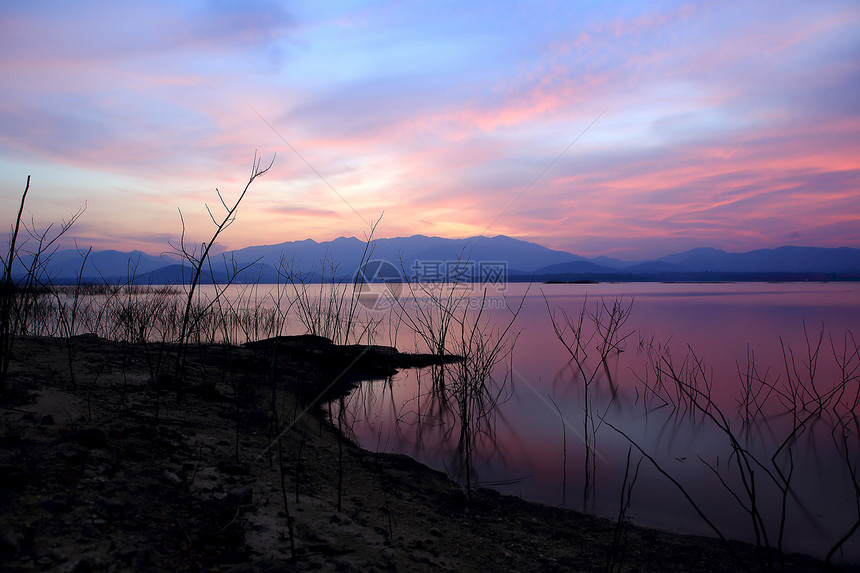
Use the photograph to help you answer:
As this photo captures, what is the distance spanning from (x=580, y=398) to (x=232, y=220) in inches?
306

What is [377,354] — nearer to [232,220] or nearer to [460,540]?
[232,220]

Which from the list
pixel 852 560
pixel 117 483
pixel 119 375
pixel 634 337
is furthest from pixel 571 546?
pixel 634 337

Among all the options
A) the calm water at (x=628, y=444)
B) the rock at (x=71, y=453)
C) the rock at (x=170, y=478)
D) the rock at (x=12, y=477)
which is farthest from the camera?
the calm water at (x=628, y=444)

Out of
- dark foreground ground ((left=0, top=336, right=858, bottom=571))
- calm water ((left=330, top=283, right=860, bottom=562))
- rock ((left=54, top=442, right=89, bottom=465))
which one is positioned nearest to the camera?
dark foreground ground ((left=0, top=336, right=858, bottom=571))

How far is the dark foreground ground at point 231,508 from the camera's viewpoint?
2.45 metres

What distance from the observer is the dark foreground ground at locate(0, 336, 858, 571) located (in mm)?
2453

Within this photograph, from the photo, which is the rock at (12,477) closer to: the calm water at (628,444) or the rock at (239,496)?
the rock at (239,496)

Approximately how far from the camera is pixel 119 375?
6121 mm

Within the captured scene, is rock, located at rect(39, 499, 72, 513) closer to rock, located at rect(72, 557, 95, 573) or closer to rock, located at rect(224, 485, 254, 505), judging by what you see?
rock, located at rect(72, 557, 95, 573)
